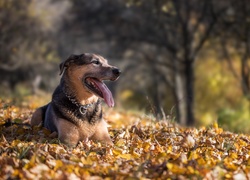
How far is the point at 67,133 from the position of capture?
22.0ft

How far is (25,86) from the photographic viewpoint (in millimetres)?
35812

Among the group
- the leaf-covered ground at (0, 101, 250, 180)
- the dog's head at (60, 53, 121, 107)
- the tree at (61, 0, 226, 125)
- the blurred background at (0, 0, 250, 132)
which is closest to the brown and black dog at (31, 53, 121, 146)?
the dog's head at (60, 53, 121, 107)

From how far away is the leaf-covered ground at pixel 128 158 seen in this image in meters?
4.65

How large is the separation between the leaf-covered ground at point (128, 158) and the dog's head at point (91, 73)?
0.80m

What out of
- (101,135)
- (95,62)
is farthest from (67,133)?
(95,62)

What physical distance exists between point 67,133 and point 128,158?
149cm

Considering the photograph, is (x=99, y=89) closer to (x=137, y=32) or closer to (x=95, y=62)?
(x=95, y=62)

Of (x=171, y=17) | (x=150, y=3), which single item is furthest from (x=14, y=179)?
(x=171, y=17)

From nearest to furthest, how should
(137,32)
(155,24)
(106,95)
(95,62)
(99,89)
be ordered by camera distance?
(106,95)
(99,89)
(95,62)
(155,24)
(137,32)

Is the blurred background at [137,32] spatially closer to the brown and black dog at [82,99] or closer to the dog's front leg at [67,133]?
the brown and black dog at [82,99]

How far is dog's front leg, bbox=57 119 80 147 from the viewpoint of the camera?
665 cm

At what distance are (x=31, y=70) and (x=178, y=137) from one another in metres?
22.9

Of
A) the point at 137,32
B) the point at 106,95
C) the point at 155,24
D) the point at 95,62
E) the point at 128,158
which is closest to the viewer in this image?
the point at 128,158

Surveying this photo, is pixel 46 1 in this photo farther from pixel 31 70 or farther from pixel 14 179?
pixel 14 179
